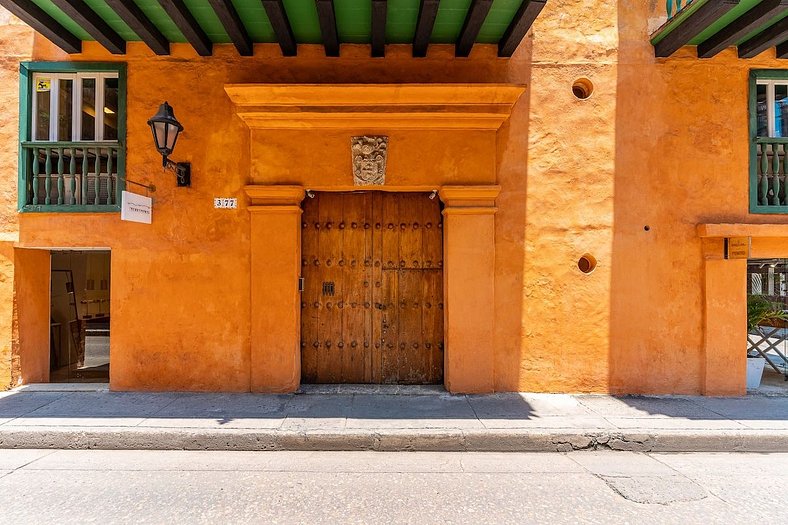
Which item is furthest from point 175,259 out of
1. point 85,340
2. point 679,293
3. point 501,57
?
point 679,293

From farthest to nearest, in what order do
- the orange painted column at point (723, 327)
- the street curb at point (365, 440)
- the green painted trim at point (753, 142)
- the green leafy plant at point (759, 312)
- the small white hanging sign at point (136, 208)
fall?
the green leafy plant at point (759, 312) → the green painted trim at point (753, 142) → the orange painted column at point (723, 327) → the small white hanging sign at point (136, 208) → the street curb at point (365, 440)

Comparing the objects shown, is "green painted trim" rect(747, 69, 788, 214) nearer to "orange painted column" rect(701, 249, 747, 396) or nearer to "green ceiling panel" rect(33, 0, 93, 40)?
"orange painted column" rect(701, 249, 747, 396)

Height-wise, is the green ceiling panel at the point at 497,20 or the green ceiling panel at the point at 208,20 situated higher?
the green ceiling panel at the point at 497,20

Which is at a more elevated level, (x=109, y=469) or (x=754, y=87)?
(x=754, y=87)

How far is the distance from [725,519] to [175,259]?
6.51 meters

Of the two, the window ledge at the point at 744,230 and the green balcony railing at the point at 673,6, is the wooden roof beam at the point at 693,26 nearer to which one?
the green balcony railing at the point at 673,6

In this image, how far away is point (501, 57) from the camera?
6.11 meters

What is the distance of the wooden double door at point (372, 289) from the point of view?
20.9 ft

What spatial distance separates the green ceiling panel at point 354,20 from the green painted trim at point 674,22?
3940mm

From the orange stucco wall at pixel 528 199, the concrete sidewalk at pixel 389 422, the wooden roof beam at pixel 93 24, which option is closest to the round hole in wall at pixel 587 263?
the orange stucco wall at pixel 528 199

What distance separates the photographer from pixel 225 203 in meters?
6.05

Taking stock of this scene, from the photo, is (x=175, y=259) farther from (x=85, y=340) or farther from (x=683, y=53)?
(x=683, y=53)

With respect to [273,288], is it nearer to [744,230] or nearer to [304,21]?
[304,21]

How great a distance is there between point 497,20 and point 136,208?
5.23m
